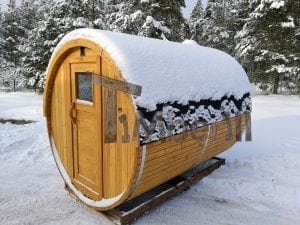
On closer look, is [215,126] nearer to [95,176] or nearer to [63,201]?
[95,176]

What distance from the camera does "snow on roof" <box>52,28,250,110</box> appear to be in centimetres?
294

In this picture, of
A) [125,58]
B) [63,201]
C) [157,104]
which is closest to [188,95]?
[157,104]

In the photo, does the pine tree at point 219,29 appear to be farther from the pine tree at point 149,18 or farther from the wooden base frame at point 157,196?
the wooden base frame at point 157,196

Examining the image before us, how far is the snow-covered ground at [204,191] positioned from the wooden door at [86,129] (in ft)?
1.57

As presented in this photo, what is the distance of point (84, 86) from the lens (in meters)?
3.65

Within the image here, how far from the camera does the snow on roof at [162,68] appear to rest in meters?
2.94

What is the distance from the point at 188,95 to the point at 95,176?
62.1 inches

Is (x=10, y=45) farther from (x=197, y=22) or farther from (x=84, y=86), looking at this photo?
(x=84, y=86)

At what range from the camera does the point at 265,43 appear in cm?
1691

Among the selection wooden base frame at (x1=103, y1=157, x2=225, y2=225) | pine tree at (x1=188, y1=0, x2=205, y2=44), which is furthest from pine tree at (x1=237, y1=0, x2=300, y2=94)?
wooden base frame at (x1=103, y1=157, x2=225, y2=225)

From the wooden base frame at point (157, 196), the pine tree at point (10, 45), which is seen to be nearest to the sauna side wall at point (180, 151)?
the wooden base frame at point (157, 196)

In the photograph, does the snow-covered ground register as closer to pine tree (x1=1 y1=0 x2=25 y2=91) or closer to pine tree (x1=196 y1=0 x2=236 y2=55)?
pine tree (x1=196 y1=0 x2=236 y2=55)

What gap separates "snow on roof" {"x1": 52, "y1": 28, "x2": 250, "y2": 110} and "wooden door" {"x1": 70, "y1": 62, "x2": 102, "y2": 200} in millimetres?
386

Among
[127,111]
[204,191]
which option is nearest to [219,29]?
[204,191]
